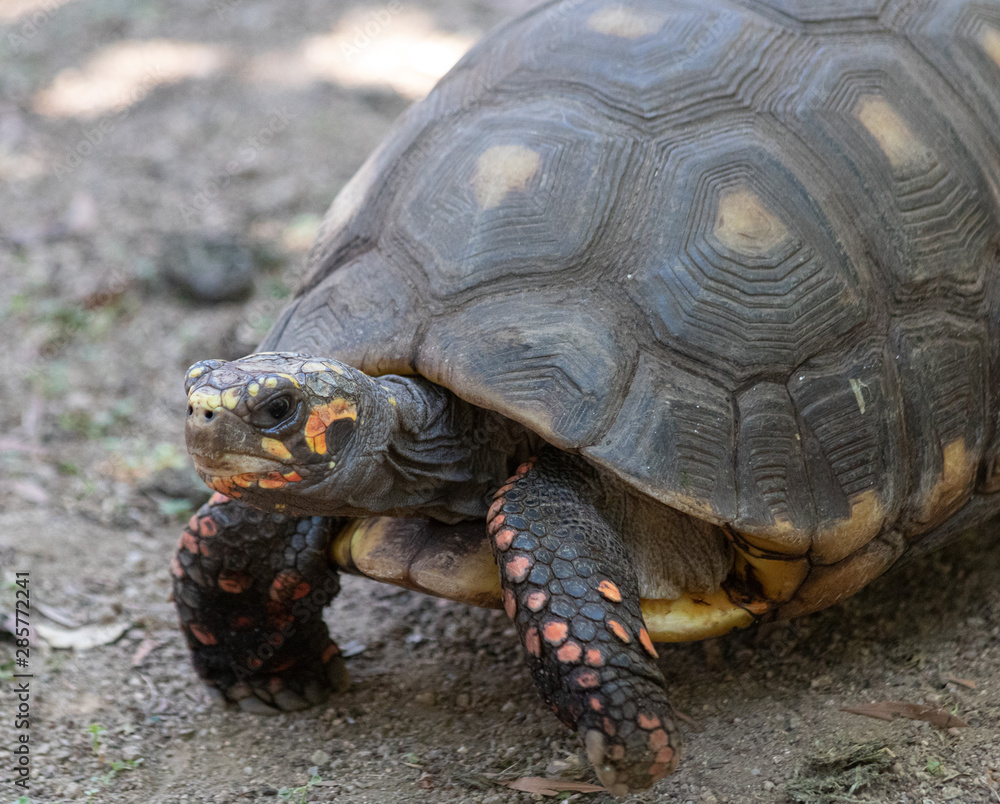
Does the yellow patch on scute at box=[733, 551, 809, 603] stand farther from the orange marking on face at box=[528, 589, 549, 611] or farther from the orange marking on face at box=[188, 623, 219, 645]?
the orange marking on face at box=[188, 623, 219, 645]

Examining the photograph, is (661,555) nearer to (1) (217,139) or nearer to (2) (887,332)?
(2) (887,332)

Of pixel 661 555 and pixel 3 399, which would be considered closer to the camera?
pixel 661 555

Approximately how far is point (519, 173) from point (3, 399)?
329cm

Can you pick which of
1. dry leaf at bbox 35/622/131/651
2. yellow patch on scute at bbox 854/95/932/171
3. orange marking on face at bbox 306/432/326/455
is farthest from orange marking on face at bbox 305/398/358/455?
yellow patch on scute at bbox 854/95/932/171

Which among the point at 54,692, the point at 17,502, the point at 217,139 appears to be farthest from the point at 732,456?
the point at 217,139

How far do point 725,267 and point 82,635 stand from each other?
8.42 ft

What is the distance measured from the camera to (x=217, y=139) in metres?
7.08

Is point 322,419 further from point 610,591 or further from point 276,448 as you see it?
point 610,591

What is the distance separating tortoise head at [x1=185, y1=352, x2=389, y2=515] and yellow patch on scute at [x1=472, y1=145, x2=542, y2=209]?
0.65 m

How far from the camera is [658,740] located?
7.56 ft

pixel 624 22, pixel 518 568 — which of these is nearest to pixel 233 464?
pixel 518 568
